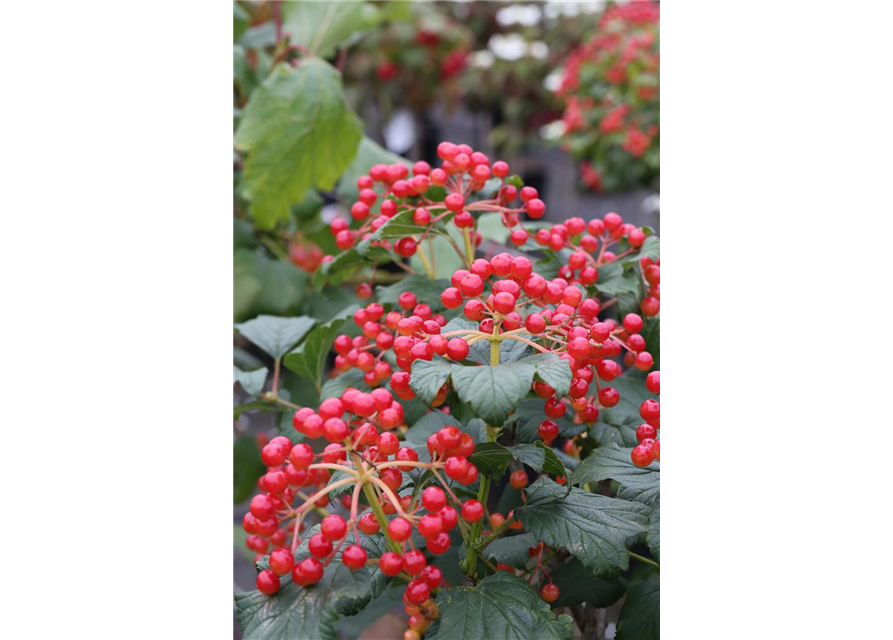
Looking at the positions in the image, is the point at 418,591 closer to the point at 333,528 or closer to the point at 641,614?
the point at 333,528

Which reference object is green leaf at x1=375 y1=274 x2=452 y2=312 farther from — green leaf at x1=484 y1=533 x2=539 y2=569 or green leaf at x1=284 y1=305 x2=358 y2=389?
green leaf at x1=484 y1=533 x2=539 y2=569

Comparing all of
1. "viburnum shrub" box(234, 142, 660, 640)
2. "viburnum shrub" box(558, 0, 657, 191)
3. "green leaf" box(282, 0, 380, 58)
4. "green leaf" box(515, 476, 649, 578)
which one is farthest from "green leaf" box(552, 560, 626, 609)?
"viburnum shrub" box(558, 0, 657, 191)

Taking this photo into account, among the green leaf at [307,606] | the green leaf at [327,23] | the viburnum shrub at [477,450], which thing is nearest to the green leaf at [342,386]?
the viburnum shrub at [477,450]

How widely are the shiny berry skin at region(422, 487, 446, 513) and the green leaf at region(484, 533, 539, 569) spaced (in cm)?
12

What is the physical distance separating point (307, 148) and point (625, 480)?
0.90m

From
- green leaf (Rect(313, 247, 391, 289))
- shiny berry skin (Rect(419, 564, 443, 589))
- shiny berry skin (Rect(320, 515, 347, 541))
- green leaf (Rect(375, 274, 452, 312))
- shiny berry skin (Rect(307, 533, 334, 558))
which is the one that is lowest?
shiny berry skin (Rect(419, 564, 443, 589))

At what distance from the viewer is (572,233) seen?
0.80 meters

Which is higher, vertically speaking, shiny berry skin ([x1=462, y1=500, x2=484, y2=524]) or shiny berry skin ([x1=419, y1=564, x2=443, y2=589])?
shiny berry skin ([x1=462, y1=500, x2=484, y2=524])

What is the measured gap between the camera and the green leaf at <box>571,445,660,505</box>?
0.57 metres

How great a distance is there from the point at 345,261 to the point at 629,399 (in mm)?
356

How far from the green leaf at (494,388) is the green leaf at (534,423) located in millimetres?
179

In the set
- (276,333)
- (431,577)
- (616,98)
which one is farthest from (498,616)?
(616,98)
